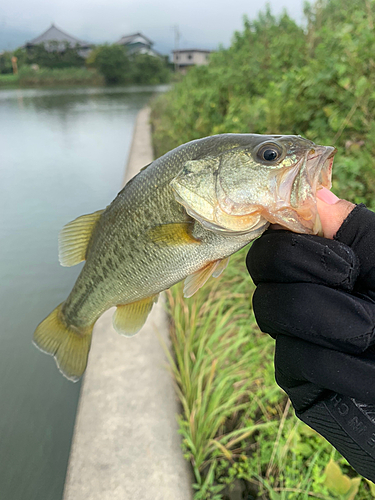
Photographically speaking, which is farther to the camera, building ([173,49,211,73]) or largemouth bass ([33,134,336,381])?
building ([173,49,211,73])

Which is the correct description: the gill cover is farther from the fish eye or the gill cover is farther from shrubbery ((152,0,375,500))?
shrubbery ((152,0,375,500))

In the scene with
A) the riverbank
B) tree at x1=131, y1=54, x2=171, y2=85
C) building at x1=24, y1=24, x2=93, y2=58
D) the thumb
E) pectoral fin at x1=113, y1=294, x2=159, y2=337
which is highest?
building at x1=24, y1=24, x2=93, y2=58

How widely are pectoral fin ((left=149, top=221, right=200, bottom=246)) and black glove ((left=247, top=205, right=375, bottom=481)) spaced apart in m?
0.22

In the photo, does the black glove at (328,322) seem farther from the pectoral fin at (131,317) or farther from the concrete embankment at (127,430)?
the concrete embankment at (127,430)

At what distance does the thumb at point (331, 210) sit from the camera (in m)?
1.00

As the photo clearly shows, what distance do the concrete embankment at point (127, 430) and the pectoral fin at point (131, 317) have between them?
1027 millimetres

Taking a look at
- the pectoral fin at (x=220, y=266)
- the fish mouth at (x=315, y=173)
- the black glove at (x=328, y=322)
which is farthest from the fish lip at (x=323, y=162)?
the pectoral fin at (x=220, y=266)

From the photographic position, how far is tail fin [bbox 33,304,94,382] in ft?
4.95

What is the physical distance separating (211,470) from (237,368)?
2.14 ft

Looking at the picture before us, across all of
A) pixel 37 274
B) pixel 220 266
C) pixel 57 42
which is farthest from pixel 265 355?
pixel 57 42

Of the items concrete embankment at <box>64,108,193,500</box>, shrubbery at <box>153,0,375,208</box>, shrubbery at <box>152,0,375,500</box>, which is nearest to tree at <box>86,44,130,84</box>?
shrubbery at <box>153,0,375,208</box>

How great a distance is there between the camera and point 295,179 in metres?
0.94

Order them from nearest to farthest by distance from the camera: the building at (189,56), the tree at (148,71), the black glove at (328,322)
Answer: the black glove at (328,322)
the tree at (148,71)
the building at (189,56)

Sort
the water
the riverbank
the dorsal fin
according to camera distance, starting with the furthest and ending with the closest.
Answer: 1. the riverbank
2. the water
3. the dorsal fin
